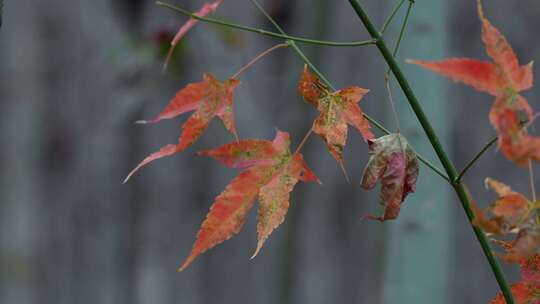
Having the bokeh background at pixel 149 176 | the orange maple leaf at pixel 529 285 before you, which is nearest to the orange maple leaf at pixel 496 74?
the orange maple leaf at pixel 529 285

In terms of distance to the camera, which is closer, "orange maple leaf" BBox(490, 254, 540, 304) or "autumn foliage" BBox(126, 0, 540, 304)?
"autumn foliage" BBox(126, 0, 540, 304)

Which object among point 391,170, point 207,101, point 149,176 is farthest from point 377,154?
point 149,176

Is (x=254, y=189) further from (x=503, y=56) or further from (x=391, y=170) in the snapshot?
(x=503, y=56)

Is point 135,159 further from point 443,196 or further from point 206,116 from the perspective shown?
point 206,116

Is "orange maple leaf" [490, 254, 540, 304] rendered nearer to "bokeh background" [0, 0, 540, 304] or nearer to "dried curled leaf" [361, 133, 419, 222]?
"dried curled leaf" [361, 133, 419, 222]

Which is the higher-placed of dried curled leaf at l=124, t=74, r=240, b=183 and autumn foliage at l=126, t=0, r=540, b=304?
dried curled leaf at l=124, t=74, r=240, b=183

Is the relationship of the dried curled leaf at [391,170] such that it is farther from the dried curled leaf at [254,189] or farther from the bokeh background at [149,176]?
the bokeh background at [149,176]

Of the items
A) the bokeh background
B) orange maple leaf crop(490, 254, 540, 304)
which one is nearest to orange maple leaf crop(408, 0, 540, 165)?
orange maple leaf crop(490, 254, 540, 304)
